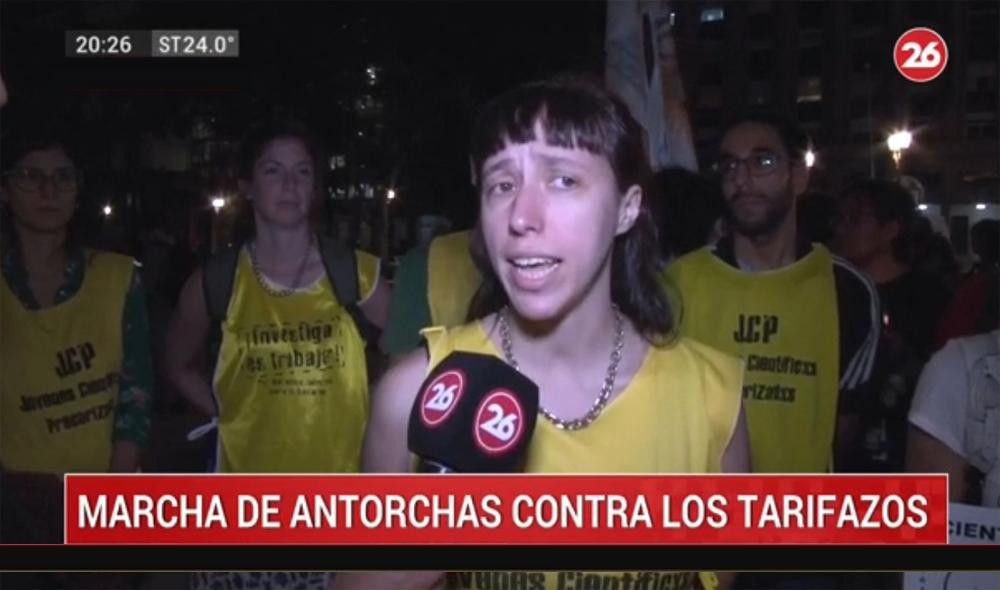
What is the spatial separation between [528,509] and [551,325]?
0.35 m

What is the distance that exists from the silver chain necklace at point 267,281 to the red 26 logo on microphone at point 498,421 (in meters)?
0.53

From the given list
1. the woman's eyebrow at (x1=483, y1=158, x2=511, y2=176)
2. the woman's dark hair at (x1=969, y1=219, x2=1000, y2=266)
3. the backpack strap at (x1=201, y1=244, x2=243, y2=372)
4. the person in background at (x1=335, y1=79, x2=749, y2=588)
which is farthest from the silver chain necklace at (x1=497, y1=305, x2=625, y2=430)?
the woman's dark hair at (x1=969, y1=219, x2=1000, y2=266)

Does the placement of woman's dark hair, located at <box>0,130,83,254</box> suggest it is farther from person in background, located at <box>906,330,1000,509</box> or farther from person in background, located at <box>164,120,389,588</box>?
person in background, located at <box>906,330,1000,509</box>

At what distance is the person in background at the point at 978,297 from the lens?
112 inches

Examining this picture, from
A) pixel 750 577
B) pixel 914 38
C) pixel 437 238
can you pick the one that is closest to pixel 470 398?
pixel 437 238

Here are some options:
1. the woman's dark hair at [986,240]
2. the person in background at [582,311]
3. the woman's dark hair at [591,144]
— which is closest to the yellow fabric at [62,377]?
the person in background at [582,311]

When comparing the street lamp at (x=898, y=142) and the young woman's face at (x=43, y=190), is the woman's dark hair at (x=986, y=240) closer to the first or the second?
the street lamp at (x=898, y=142)

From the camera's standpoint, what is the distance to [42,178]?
2939 mm

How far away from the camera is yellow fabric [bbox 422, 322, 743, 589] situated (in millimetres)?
2797

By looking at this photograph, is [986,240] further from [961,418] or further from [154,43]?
[154,43]

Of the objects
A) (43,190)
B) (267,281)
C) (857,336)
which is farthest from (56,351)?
(857,336)

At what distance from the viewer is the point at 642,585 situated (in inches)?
112

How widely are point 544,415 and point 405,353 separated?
0.32 m

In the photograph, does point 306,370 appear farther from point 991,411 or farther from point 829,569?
point 991,411
